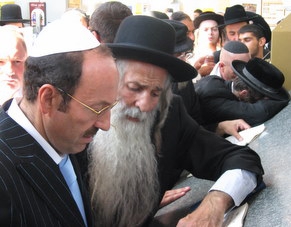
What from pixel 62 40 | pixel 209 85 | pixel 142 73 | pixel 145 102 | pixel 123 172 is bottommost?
pixel 123 172

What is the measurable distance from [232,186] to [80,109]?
0.68 metres

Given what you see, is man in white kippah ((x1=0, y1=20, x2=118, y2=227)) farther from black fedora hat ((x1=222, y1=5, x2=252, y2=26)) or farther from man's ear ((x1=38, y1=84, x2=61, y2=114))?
black fedora hat ((x1=222, y1=5, x2=252, y2=26))

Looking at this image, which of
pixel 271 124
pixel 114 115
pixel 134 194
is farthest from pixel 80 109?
pixel 271 124

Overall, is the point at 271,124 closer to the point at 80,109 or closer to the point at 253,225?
the point at 253,225

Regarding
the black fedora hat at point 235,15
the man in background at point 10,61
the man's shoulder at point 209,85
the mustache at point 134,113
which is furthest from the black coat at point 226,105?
the black fedora hat at point 235,15

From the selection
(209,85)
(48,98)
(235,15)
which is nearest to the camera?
(48,98)

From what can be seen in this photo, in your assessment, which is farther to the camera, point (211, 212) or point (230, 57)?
point (230, 57)

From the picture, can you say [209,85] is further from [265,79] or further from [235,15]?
[235,15]

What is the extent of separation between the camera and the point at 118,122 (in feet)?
5.46

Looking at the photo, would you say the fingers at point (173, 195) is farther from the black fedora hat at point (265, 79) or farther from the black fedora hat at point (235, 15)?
the black fedora hat at point (235, 15)

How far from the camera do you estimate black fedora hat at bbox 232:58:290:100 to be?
2.16 m

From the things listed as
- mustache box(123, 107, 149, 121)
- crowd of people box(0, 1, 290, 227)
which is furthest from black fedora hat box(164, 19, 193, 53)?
mustache box(123, 107, 149, 121)

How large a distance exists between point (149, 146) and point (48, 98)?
816 millimetres

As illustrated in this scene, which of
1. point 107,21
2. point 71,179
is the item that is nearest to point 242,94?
point 107,21
